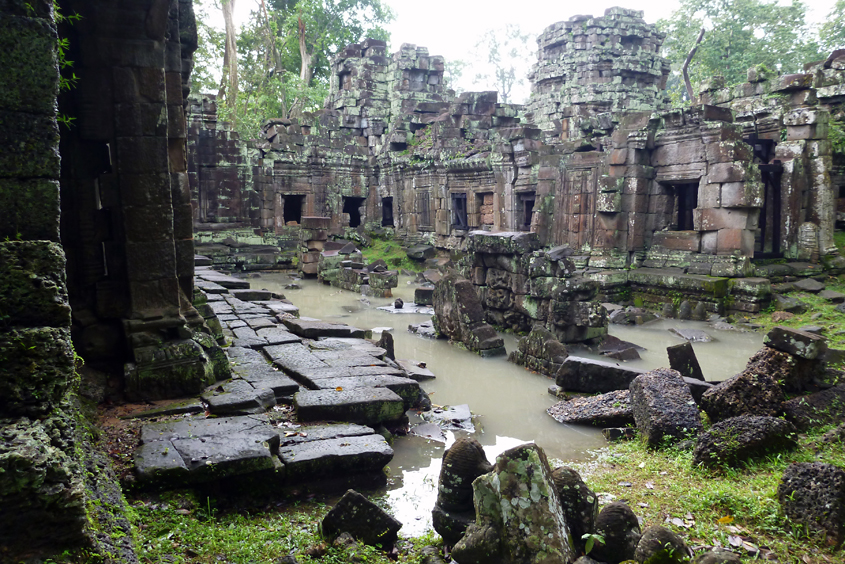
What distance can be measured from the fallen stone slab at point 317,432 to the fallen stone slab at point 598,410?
2.48m

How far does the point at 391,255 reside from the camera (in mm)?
21406

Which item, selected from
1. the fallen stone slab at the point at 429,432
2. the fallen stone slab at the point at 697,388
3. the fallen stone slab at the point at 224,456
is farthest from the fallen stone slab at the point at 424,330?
the fallen stone slab at the point at 224,456

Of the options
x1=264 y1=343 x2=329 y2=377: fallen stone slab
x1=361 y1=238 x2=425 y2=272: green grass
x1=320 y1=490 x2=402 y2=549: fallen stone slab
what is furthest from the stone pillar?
x1=361 y1=238 x2=425 y2=272: green grass

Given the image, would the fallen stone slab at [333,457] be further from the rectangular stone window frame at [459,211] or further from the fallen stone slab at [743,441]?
the rectangular stone window frame at [459,211]

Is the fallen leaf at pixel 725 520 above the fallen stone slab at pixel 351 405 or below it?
below

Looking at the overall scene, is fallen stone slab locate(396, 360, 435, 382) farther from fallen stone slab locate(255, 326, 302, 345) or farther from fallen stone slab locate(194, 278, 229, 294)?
fallen stone slab locate(194, 278, 229, 294)

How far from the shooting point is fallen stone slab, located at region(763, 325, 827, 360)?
545 cm

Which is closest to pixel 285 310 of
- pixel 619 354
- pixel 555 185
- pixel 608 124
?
pixel 619 354

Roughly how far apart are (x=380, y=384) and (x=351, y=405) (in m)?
0.75

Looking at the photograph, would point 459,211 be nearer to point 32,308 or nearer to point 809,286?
point 809,286

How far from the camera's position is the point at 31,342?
2.65 m

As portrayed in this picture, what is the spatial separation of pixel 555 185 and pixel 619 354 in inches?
282

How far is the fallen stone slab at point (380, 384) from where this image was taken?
5.75 metres

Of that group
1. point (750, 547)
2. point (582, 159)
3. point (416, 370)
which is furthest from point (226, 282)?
point (750, 547)
